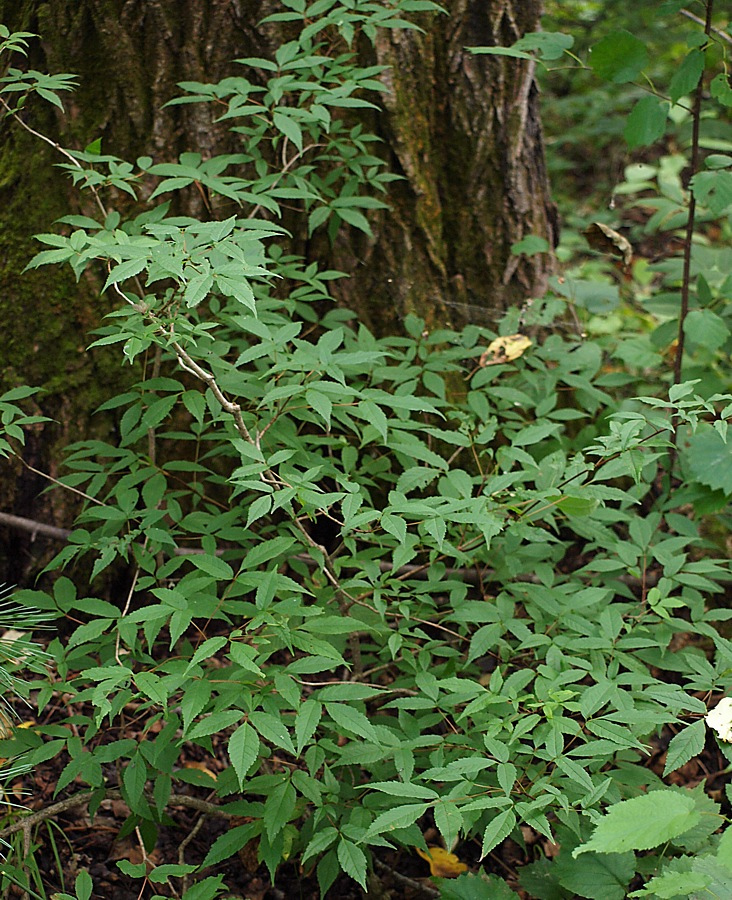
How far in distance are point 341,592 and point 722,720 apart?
798 millimetres

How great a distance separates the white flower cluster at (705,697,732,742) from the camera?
1.47 meters

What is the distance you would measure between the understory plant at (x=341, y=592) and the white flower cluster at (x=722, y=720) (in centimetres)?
6

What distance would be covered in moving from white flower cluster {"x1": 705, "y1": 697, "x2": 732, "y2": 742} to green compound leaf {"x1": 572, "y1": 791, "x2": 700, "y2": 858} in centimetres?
31

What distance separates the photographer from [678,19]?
18.9 ft

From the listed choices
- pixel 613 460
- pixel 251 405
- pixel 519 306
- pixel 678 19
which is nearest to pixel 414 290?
pixel 519 306

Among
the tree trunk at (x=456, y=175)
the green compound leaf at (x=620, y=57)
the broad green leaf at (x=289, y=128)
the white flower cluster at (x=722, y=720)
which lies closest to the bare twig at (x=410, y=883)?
the white flower cluster at (x=722, y=720)

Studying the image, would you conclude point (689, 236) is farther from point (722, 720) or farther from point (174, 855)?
point (174, 855)

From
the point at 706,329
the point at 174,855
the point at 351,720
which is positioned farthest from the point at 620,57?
the point at 174,855

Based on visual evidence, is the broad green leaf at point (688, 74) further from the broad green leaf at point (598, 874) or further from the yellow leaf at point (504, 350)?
the broad green leaf at point (598, 874)

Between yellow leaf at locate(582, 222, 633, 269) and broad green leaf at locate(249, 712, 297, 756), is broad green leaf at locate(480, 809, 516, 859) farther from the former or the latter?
yellow leaf at locate(582, 222, 633, 269)

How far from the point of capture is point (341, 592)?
1.84 metres

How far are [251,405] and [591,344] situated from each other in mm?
1212

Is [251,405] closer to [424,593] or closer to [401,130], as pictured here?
[424,593]

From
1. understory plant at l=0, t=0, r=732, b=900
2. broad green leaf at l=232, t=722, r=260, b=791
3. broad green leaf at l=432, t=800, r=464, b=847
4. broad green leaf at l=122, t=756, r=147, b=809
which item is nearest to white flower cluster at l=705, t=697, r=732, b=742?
understory plant at l=0, t=0, r=732, b=900
